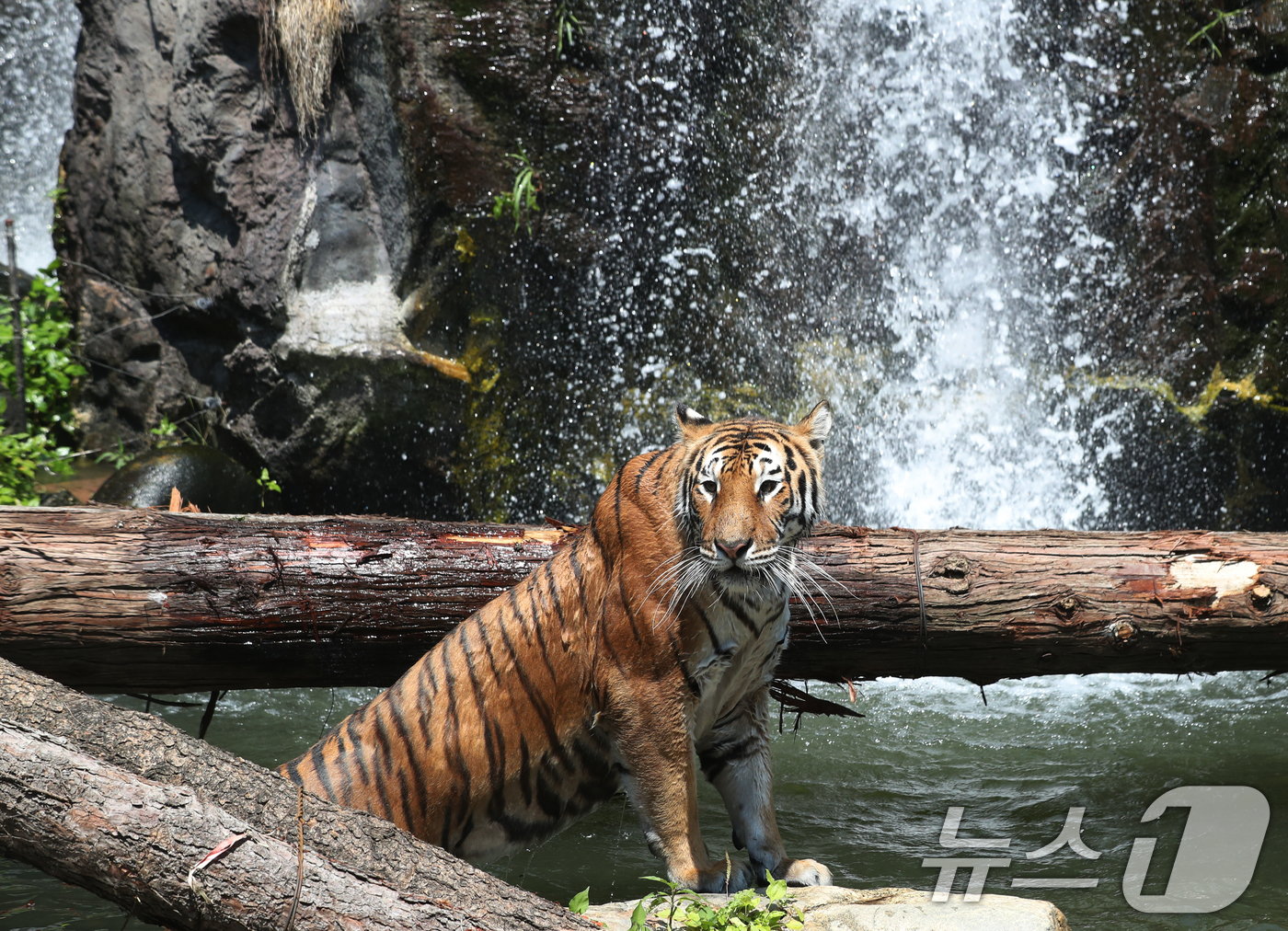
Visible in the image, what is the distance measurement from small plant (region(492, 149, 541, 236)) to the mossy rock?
9.79ft

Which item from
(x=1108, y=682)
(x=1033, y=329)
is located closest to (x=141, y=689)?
Answer: (x=1108, y=682)

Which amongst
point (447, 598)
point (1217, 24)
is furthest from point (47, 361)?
point (1217, 24)

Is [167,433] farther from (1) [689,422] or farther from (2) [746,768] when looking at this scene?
(2) [746,768]

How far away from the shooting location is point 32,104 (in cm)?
1259

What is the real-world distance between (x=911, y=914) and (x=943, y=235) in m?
7.71

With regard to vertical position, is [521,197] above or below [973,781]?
above

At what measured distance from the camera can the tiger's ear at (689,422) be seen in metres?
3.48

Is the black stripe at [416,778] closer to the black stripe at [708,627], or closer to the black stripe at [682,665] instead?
the black stripe at [682,665]

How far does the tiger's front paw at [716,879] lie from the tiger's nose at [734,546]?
1.01 meters

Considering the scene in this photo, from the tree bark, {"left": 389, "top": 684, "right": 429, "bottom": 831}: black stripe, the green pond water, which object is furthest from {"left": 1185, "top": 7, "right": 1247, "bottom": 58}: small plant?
the tree bark

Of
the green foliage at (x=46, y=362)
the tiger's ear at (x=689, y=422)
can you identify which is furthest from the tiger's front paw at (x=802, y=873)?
the green foliage at (x=46, y=362)

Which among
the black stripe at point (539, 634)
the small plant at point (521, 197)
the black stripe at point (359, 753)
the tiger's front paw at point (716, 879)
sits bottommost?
the tiger's front paw at point (716, 879)

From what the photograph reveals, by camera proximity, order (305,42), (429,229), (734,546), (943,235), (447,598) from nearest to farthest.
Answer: (734,546), (447,598), (305,42), (429,229), (943,235)

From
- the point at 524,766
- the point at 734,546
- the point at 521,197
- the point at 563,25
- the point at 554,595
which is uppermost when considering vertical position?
the point at 563,25
